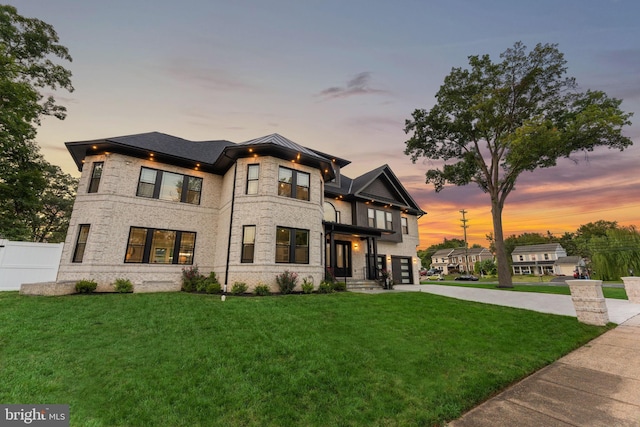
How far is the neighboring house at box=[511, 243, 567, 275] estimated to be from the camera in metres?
60.9

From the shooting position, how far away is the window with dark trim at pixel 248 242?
12523mm

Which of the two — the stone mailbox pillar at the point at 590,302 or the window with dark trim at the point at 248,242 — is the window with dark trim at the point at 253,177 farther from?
the stone mailbox pillar at the point at 590,302

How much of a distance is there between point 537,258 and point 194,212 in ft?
259

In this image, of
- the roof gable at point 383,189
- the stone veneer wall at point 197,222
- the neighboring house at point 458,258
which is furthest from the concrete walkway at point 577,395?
the neighboring house at point 458,258

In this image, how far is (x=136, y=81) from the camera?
14938 mm

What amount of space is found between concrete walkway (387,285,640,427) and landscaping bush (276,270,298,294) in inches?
355

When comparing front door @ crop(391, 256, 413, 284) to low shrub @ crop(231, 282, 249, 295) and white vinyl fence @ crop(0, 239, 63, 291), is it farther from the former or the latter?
white vinyl fence @ crop(0, 239, 63, 291)

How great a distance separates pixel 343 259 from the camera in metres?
17.7

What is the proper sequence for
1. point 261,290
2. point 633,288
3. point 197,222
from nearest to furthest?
1. point 261,290
2. point 633,288
3. point 197,222

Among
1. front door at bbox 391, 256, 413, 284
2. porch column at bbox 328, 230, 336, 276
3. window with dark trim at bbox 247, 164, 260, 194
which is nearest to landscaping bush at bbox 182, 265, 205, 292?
window with dark trim at bbox 247, 164, 260, 194

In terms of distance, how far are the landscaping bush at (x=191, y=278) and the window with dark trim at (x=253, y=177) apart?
5.16 meters

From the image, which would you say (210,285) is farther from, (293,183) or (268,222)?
(293,183)

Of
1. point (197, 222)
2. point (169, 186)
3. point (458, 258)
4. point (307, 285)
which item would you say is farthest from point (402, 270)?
point (458, 258)

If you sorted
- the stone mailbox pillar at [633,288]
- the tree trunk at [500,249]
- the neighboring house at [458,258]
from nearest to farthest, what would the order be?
1. the stone mailbox pillar at [633,288]
2. the tree trunk at [500,249]
3. the neighboring house at [458,258]
